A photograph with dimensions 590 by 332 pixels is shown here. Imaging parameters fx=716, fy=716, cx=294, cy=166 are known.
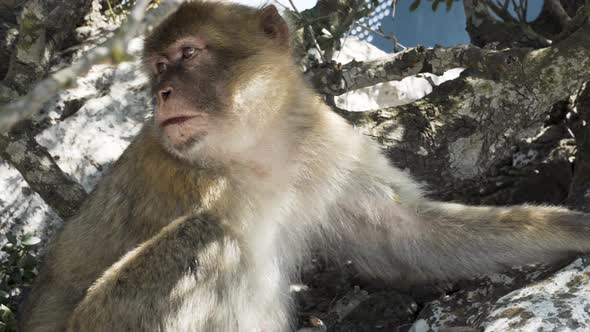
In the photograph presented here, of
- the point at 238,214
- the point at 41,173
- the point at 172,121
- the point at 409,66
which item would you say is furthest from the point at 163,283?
the point at 409,66

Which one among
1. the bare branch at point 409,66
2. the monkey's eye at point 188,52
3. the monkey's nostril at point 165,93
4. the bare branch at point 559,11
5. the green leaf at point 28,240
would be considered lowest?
the bare branch at point 559,11

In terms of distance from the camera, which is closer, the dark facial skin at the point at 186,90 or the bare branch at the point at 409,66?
the dark facial skin at the point at 186,90

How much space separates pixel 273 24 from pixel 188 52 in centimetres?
50

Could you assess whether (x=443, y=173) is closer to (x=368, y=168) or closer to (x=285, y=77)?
(x=368, y=168)

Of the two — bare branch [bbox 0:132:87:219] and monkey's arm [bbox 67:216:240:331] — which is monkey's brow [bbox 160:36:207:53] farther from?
bare branch [bbox 0:132:87:219]

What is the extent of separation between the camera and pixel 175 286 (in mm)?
2484

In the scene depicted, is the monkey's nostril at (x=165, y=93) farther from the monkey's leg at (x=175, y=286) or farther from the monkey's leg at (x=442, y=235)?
the monkey's leg at (x=442, y=235)

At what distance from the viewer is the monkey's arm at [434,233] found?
3041mm

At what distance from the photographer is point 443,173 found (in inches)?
146

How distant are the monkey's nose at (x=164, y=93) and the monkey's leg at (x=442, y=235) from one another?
1008 mm

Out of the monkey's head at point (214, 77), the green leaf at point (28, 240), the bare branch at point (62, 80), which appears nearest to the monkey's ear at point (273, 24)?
the monkey's head at point (214, 77)

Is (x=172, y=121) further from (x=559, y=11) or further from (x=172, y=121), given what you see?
(x=559, y=11)

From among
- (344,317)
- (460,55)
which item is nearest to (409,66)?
(460,55)

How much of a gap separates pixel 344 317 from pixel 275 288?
0.44 m
